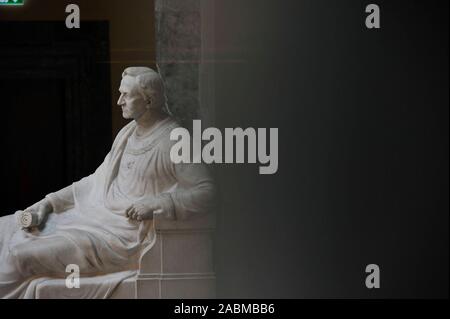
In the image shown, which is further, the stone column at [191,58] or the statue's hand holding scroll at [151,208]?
the stone column at [191,58]

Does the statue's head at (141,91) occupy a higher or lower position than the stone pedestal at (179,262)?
higher

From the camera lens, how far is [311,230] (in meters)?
6.55

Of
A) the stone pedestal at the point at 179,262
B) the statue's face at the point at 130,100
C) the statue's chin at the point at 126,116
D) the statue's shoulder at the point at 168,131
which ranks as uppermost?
the statue's face at the point at 130,100

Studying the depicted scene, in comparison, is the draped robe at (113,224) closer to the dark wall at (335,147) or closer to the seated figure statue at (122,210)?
the seated figure statue at (122,210)

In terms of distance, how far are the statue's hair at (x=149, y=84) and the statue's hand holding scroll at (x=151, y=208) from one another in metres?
0.47

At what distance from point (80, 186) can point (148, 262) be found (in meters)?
0.54

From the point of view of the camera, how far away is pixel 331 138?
656cm

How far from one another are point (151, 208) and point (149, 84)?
2.02 ft

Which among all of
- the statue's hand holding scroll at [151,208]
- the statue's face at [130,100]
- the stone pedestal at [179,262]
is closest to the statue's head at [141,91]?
the statue's face at [130,100]

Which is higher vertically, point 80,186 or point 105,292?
point 80,186

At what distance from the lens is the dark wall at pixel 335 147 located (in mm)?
6523
